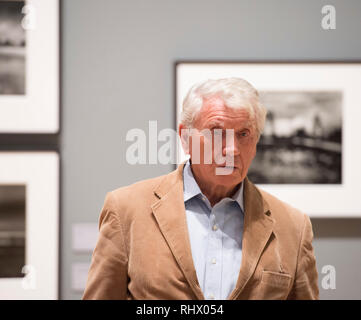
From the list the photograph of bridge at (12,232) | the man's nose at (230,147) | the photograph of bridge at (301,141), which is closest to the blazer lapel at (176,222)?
the man's nose at (230,147)

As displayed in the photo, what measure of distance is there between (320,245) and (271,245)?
0.33 meters

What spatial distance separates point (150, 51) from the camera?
→ 3.45 feet

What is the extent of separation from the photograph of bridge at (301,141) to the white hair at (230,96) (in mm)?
291

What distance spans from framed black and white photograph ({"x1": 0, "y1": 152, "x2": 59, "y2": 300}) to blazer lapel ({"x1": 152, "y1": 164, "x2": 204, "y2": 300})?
362mm

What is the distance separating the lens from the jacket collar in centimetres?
77

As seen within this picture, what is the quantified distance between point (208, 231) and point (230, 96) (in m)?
0.28

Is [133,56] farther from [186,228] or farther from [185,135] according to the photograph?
[186,228]

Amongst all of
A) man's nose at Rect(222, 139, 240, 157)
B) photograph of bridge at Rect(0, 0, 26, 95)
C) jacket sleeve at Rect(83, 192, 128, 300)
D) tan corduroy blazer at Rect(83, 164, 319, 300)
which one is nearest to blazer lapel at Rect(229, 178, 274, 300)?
tan corduroy blazer at Rect(83, 164, 319, 300)

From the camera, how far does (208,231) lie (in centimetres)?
82

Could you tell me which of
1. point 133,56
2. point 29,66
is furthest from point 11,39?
point 133,56

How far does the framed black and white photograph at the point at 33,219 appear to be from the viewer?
41.3 inches

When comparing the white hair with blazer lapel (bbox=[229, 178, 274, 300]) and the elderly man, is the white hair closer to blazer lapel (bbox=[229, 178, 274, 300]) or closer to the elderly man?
the elderly man
